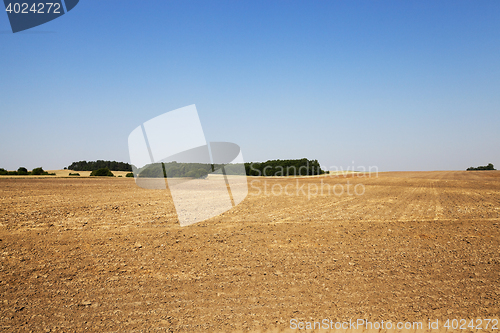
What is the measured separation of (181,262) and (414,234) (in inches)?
286

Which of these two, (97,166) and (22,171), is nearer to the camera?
(22,171)

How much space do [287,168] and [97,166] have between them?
149 ft

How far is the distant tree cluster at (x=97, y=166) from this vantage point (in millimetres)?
62500

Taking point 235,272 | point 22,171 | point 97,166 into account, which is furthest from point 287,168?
point 235,272

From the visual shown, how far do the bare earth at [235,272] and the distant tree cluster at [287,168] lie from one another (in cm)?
6126

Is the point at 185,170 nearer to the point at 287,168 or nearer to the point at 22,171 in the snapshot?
the point at 22,171

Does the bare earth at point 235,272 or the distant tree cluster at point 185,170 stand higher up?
the distant tree cluster at point 185,170

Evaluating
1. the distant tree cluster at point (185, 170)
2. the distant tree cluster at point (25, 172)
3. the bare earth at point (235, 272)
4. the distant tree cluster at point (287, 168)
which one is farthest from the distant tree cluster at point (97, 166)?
the bare earth at point (235, 272)

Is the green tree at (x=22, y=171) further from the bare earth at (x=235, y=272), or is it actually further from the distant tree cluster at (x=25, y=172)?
the bare earth at (x=235, y=272)

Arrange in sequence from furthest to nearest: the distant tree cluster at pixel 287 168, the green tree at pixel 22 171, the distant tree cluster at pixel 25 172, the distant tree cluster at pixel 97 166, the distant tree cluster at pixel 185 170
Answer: the distant tree cluster at pixel 287 168 < the distant tree cluster at pixel 97 166 < the distant tree cluster at pixel 185 170 < the green tree at pixel 22 171 < the distant tree cluster at pixel 25 172

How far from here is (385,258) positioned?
22.0ft

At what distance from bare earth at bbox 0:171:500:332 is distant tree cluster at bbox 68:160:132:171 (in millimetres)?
58503

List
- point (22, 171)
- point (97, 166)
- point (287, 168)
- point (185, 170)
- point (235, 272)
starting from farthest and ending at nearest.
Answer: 1. point (287, 168)
2. point (97, 166)
3. point (185, 170)
4. point (22, 171)
5. point (235, 272)

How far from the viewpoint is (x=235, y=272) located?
5.85 meters
